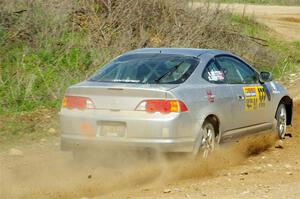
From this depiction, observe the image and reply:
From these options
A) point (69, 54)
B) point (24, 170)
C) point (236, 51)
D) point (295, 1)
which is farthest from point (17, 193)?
point (295, 1)

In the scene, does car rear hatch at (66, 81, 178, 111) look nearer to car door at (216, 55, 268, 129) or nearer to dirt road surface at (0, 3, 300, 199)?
dirt road surface at (0, 3, 300, 199)

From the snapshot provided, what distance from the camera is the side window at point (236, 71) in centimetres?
977

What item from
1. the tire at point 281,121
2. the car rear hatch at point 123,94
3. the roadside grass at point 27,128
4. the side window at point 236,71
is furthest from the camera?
the tire at point 281,121

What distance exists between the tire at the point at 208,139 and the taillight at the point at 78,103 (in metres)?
1.36

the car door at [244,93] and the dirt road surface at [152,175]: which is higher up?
the car door at [244,93]

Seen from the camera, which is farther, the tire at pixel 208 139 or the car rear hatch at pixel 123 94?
the tire at pixel 208 139

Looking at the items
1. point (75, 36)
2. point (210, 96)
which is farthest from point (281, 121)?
point (75, 36)

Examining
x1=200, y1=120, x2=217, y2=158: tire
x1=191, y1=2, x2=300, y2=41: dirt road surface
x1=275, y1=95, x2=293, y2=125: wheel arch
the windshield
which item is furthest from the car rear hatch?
x1=191, y1=2, x2=300, y2=41: dirt road surface

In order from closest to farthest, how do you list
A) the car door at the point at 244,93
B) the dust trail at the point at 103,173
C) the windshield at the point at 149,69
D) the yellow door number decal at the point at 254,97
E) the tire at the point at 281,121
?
1. the dust trail at the point at 103,173
2. the windshield at the point at 149,69
3. the car door at the point at 244,93
4. the yellow door number decal at the point at 254,97
5. the tire at the point at 281,121

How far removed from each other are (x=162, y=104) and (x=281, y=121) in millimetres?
3428

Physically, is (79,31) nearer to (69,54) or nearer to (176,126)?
(69,54)

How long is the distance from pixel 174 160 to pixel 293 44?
59.0ft

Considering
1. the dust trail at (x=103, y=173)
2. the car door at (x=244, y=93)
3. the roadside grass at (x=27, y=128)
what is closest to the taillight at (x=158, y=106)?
the dust trail at (x=103, y=173)

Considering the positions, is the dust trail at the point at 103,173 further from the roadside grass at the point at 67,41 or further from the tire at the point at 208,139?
the roadside grass at the point at 67,41
